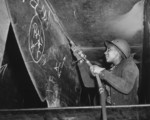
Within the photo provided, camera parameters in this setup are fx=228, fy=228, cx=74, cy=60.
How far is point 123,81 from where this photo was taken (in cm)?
312

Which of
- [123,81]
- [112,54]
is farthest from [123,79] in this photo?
[112,54]

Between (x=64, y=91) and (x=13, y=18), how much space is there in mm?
1770

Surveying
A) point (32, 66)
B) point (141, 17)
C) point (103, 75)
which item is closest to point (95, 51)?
point (141, 17)

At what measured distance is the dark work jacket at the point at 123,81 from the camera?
3111mm

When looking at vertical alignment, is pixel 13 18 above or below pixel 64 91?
above

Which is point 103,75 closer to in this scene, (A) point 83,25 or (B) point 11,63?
(A) point 83,25

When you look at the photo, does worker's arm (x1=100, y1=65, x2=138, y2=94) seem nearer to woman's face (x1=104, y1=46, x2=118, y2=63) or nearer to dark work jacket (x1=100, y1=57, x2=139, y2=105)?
dark work jacket (x1=100, y1=57, x2=139, y2=105)

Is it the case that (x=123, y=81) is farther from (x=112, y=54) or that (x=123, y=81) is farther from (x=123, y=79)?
(x=112, y=54)

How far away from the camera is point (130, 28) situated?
4.40 m

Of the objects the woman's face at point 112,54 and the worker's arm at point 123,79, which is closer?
the worker's arm at point 123,79

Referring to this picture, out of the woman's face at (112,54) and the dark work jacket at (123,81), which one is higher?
the woman's face at (112,54)

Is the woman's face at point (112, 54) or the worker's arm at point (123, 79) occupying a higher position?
the woman's face at point (112, 54)

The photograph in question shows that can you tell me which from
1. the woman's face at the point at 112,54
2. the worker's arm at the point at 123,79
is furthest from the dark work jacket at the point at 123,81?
the woman's face at the point at 112,54

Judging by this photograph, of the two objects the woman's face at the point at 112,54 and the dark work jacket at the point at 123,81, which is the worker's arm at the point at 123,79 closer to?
the dark work jacket at the point at 123,81
